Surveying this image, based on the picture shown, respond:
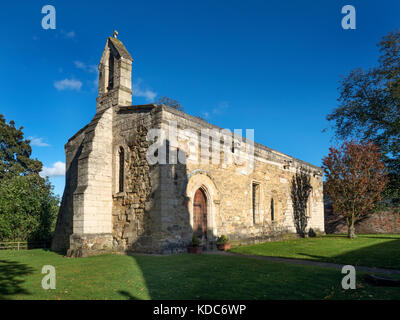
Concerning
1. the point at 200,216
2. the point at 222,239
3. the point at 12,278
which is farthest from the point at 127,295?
the point at 222,239

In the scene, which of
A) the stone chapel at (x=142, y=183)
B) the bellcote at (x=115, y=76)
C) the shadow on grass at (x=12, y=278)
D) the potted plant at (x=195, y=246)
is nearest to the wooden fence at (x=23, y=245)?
the stone chapel at (x=142, y=183)

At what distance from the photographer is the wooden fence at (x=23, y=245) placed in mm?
15678

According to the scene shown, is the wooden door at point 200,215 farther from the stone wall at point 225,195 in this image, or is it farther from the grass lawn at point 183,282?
the grass lawn at point 183,282

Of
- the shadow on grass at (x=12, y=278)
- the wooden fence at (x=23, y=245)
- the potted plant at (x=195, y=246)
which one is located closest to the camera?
the shadow on grass at (x=12, y=278)

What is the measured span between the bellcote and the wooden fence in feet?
26.9

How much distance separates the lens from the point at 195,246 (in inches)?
462

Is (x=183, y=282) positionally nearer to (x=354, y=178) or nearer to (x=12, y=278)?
(x=12, y=278)

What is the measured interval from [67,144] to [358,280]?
15112 mm

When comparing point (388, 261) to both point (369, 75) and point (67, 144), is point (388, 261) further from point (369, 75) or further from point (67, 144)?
point (67, 144)

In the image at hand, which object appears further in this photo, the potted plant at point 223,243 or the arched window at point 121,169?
the potted plant at point 223,243

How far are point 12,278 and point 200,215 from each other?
729 centimetres

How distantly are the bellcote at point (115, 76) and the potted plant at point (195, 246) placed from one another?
6474 mm

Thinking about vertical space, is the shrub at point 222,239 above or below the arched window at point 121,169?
below
